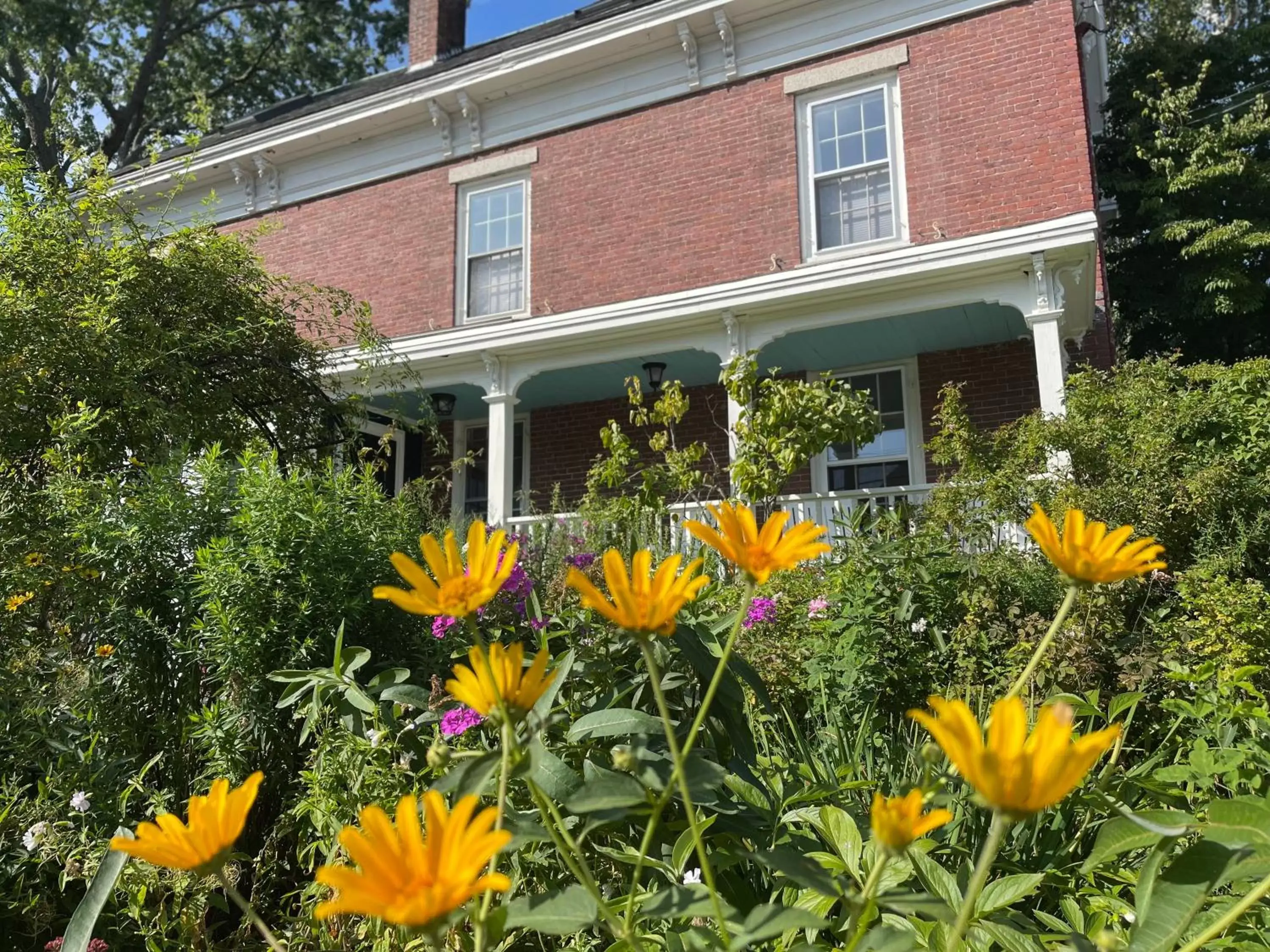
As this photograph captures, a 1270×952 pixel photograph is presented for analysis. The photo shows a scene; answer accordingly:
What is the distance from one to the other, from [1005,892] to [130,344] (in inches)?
192

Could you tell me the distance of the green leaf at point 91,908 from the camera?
3.84 feet

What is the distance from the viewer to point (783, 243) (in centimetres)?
897

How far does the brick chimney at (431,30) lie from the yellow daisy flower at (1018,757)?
1352 cm

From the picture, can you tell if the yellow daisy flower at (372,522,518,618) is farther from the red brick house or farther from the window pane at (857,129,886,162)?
A: the window pane at (857,129,886,162)

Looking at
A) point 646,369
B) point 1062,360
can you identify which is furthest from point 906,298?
point 646,369

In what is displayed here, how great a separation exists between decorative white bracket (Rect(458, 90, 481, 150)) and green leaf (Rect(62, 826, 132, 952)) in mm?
10887

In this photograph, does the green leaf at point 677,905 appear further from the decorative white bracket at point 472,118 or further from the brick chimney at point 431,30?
the brick chimney at point 431,30

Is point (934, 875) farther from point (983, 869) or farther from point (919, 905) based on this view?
point (983, 869)

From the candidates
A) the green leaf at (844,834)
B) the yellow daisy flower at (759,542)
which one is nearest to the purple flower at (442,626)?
the green leaf at (844,834)

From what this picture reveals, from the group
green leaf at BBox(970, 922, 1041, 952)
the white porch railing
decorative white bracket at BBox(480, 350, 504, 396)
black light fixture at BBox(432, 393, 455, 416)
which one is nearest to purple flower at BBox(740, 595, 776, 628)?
green leaf at BBox(970, 922, 1041, 952)

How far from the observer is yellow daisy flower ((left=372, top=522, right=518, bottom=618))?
91cm

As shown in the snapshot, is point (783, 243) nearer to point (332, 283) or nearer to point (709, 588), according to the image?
point (332, 283)

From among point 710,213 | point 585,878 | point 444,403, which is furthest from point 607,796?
point 444,403

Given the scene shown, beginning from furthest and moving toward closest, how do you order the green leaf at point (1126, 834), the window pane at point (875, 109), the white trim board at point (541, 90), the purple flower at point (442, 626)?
the white trim board at point (541, 90), the window pane at point (875, 109), the purple flower at point (442, 626), the green leaf at point (1126, 834)
